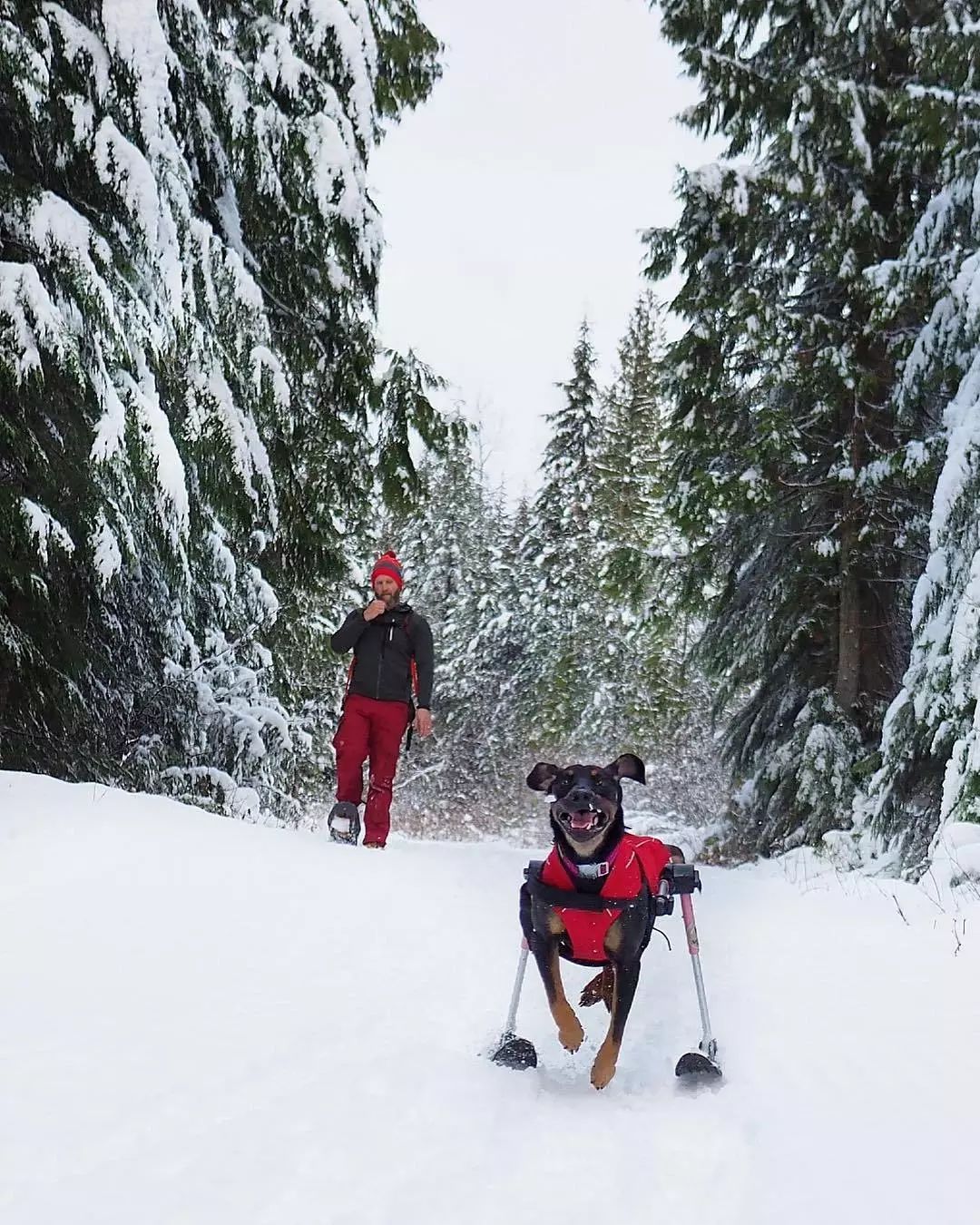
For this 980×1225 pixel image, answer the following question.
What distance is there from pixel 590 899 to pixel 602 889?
0.07m

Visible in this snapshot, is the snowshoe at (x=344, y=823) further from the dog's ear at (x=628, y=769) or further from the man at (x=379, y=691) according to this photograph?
the dog's ear at (x=628, y=769)

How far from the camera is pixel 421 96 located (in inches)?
311

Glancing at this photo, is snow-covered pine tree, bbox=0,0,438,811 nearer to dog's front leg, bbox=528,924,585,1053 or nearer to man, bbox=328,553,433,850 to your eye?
man, bbox=328,553,433,850

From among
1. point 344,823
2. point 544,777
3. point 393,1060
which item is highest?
point 544,777

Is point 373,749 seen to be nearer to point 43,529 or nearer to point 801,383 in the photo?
point 43,529

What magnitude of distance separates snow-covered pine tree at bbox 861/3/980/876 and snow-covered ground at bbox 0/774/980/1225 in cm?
167

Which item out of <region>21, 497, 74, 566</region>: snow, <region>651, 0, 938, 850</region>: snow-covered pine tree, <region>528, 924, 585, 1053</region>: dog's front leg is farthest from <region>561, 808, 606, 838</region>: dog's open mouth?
<region>651, 0, 938, 850</region>: snow-covered pine tree

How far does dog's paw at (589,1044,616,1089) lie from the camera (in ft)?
11.0

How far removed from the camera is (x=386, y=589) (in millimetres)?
7230

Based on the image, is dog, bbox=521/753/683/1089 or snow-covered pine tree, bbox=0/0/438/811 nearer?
dog, bbox=521/753/683/1089

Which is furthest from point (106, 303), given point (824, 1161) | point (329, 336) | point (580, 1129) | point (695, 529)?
point (695, 529)

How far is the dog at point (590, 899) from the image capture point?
349 cm

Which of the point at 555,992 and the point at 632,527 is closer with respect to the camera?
the point at 555,992

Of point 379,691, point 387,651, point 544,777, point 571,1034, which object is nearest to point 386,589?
point 387,651
